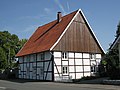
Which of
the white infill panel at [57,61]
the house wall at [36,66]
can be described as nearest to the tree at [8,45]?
the house wall at [36,66]

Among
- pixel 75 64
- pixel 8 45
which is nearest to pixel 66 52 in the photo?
pixel 75 64

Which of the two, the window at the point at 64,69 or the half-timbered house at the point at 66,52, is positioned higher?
the half-timbered house at the point at 66,52

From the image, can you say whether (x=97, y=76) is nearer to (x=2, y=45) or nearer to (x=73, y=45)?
(x=73, y=45)

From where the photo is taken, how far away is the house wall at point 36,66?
1411 inches

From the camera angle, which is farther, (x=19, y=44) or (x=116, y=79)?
(x=19, y=44)

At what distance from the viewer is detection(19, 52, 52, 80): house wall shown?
35828 millimetres

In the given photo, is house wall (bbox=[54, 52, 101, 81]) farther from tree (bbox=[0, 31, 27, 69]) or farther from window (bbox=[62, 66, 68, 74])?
tree (bbox=[0, 31, 27, 69])

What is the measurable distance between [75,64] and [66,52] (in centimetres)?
227

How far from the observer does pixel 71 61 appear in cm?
3691

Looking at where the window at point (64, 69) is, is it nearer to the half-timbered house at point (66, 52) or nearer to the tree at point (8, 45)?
the half-timbered house at point (66, 52)

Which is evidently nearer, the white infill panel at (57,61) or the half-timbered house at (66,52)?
the white infill panel at (57,61)

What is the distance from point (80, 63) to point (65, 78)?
375cm

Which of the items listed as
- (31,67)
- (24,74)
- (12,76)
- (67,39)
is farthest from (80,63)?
(12,76)

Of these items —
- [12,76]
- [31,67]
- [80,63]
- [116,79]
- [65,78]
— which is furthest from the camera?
[12,76]
